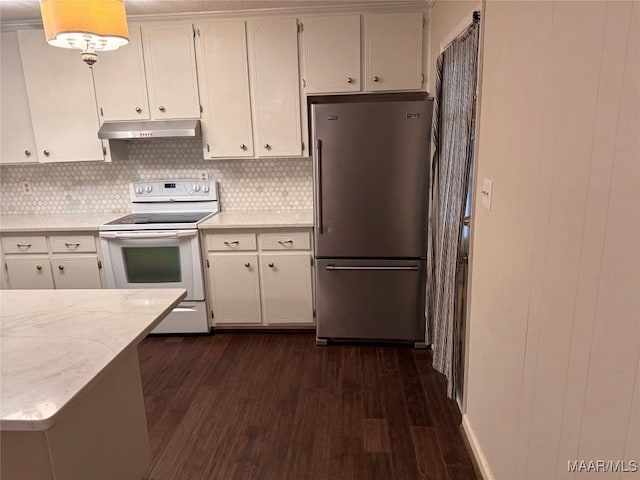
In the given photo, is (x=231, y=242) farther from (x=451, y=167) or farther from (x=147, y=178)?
(x=451, y=167)

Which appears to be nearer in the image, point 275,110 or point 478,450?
point 478,450

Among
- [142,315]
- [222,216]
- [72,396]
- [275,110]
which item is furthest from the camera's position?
[222,216]

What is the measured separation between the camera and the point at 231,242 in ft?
10.1

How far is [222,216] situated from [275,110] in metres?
0.93

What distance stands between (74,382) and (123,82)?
2739 mm

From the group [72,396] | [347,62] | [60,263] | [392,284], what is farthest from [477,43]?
[60,263]

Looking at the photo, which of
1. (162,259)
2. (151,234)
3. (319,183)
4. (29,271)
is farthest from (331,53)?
(29,271)

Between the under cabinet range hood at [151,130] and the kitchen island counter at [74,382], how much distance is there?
1.73 m

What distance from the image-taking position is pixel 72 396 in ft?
3.09

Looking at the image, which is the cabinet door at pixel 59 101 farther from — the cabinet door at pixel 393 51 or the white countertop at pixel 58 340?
the cabinet door at pixel 393 51

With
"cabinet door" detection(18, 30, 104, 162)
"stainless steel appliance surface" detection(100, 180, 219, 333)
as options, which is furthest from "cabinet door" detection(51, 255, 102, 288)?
"cabinet door" detection(18, 30, 104, 162)

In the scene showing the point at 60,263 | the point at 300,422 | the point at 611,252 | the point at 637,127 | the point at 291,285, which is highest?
the point at 637,127

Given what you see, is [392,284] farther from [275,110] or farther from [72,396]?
[72,396]

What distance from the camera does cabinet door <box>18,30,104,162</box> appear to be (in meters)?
3.08
